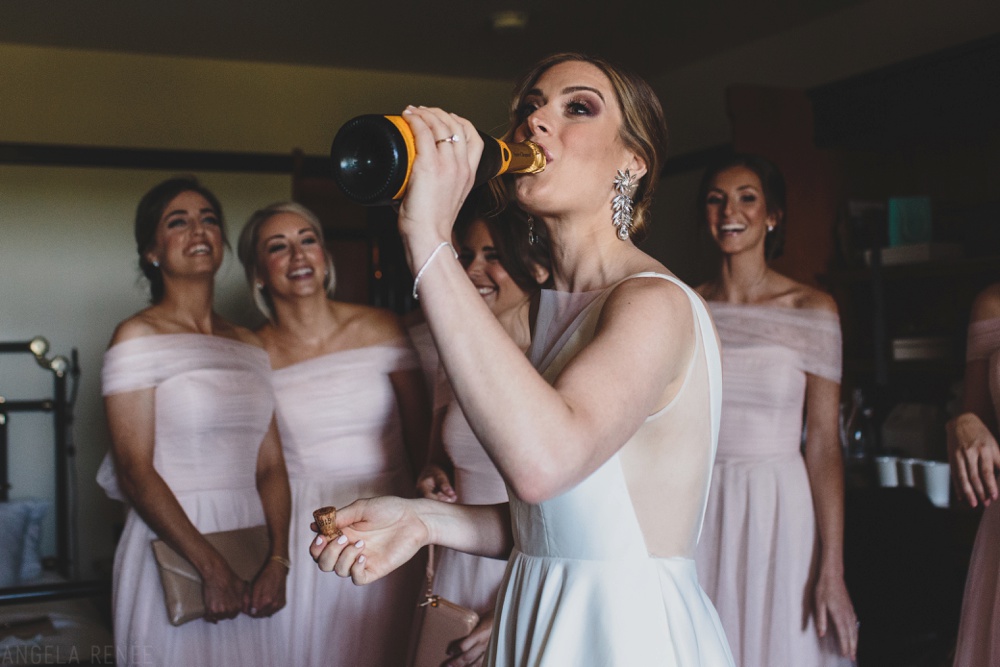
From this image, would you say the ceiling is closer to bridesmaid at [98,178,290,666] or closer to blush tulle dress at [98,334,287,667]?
bridesmaid at [98,178,290,666]

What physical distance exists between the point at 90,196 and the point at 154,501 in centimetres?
272

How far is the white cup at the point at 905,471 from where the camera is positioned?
3.15 m

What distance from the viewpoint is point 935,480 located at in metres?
3.07

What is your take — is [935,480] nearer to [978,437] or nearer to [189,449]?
[978,437]

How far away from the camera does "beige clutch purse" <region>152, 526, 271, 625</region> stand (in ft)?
7.48

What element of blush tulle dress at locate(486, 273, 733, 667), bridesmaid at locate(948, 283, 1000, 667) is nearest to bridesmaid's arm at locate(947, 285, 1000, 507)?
bridesmaid at locate(948, 283, 1000, 667)

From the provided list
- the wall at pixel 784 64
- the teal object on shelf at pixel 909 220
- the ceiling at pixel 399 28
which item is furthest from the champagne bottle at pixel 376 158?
the ceiling at pixel 399 28

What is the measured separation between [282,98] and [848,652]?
12.5 ft

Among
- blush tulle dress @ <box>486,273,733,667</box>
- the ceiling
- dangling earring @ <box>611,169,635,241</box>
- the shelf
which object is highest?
the ceiling

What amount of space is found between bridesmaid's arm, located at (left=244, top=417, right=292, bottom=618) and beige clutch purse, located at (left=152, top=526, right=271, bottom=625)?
0.05 meters

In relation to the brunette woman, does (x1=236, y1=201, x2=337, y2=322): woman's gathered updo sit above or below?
above

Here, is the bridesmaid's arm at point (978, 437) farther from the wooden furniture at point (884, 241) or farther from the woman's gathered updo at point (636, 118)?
the woman's gathered updo at point (636, 118)

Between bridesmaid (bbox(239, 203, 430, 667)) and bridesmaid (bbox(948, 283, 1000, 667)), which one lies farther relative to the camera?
bridesmaid (bbox(239, 203, 430, 667))

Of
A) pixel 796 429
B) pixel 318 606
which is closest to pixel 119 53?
pixel 318 606
